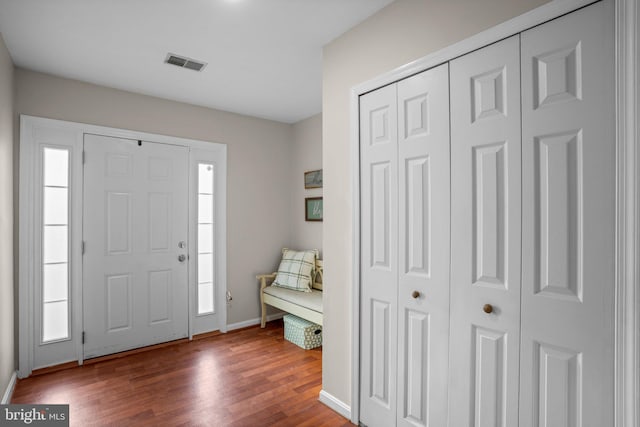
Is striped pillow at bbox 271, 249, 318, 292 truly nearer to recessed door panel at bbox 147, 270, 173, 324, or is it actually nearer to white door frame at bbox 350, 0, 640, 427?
recessed door panel at bbox 147, 270, 173, 324

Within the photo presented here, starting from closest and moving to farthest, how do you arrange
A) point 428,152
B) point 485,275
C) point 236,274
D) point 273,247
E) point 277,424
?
1. point 485,275
2. point 428,152
3. point 277,424
4. point 236,274
5. point 273,247

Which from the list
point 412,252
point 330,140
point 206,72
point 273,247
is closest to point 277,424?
point 412,252

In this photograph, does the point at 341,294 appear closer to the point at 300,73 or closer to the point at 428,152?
the point at 428,152

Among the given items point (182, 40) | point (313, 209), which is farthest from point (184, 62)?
point (313, 209)

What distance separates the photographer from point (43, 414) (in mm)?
2295

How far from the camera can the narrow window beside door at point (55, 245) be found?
304cm

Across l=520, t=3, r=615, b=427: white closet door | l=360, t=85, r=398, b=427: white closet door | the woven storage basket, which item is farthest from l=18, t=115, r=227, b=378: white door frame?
l=520, t=3, r=615, b=427: white closet door

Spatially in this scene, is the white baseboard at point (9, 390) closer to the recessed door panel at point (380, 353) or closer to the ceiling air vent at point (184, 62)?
the recessed door panel at point (380, 353)

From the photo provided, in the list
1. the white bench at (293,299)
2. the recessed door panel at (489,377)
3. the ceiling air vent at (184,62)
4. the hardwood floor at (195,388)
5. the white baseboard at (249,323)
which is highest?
the ceiling air vent at (184,62)

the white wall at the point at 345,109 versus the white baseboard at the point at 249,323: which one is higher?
the white wall at the point at 345,109

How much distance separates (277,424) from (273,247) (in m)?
2.48

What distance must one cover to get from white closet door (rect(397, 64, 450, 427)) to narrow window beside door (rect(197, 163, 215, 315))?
8.70 feet

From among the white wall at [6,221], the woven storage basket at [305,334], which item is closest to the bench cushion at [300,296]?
the woven storage basket at [305,334]

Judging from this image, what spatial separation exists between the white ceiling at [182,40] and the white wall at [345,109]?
0.46ft
